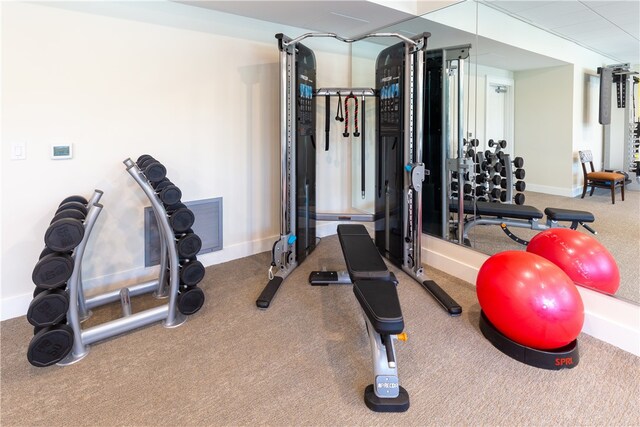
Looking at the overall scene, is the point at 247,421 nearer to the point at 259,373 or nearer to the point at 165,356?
the point at 259,373

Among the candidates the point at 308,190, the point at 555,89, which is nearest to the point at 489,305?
the point at 555,89

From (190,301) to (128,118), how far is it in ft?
4.88

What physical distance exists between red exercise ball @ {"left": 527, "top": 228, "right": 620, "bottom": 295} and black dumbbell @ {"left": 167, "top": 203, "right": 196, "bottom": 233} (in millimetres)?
2215

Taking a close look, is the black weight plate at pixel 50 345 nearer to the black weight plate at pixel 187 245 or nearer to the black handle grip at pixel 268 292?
the black weight plate at pixel 187 245

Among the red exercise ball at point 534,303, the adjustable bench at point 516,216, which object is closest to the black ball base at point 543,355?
the red exercise ball at point 534,303

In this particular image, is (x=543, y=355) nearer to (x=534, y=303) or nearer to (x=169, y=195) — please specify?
(x=534, y=303)

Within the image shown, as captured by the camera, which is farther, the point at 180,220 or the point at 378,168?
the point at 378,168

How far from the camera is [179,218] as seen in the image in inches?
87.0

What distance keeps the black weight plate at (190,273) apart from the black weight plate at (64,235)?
63 centimetres

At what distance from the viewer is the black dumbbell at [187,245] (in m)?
2.23

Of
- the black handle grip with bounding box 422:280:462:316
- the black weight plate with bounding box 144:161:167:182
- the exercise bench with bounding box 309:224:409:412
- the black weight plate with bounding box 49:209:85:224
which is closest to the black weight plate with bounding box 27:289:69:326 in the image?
the black weight plate with bounding box 49:209:85:224

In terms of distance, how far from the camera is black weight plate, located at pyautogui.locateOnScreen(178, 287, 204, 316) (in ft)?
7.51

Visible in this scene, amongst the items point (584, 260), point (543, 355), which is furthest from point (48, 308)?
point (584, 260)

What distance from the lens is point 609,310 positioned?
6.70 feet
